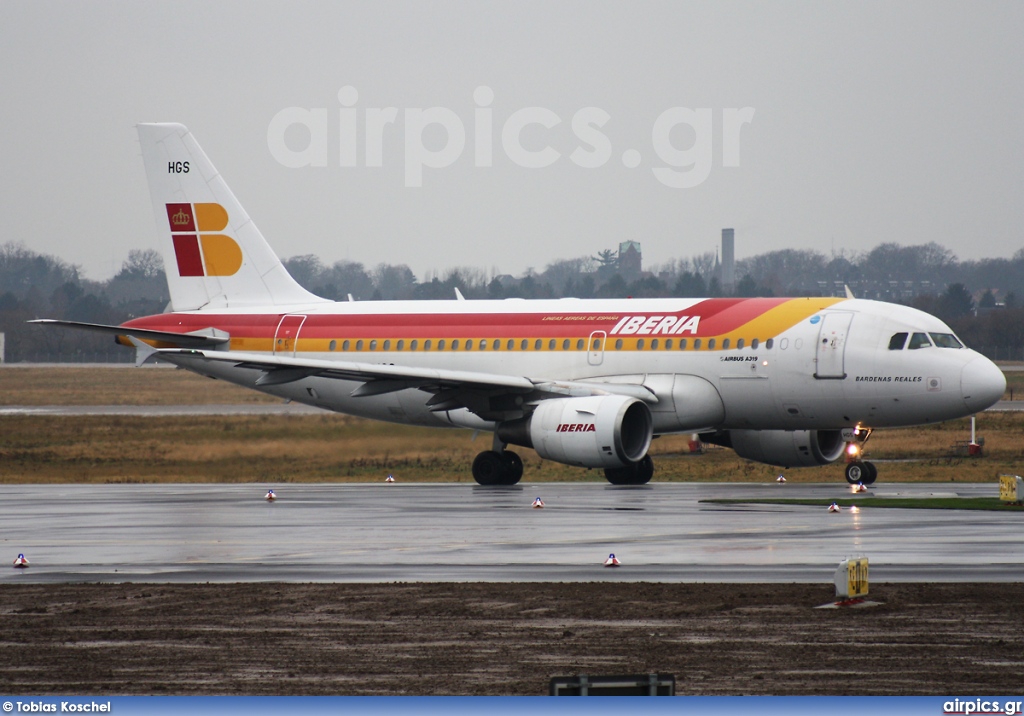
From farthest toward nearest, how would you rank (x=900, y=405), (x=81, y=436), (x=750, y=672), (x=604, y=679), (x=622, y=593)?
1. (x=81, y=436)
2. (x=900, y=405)
3. (x=622, y=593)
4. (x=750, y=672)
5. (x=604, y=679)

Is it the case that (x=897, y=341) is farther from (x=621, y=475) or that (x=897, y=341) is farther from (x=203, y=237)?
(x=203, y=237)

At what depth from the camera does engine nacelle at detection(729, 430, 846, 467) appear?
34.6 m

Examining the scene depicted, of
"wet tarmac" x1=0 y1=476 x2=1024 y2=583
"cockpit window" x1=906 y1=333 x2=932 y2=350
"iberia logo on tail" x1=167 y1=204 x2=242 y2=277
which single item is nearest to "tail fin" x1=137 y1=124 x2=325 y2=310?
"iberia logo on tail" x1=167 y1=204 x2=242 y2=277

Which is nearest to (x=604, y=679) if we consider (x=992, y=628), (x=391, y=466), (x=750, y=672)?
(x=750, y=672)

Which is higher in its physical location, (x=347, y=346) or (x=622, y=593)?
(x=347, y=346)

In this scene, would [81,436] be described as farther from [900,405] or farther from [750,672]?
[750,672]

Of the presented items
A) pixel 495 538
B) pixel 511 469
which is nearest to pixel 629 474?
pixel 511 469

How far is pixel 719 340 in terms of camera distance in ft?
108

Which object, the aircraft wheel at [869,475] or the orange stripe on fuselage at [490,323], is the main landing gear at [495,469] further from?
the aircraft wheel at [869,475]

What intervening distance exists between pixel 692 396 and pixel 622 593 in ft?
59.3

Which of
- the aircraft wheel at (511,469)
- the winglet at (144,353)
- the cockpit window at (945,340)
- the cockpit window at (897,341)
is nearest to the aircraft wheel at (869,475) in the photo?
the cockpit window at (897,341)

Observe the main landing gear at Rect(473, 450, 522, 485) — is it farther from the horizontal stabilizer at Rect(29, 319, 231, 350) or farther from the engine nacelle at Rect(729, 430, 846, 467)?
the horizontal stabilizer at Rect(29, 319, 231, 350)

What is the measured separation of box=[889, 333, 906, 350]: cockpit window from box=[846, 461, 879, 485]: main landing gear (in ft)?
8.46

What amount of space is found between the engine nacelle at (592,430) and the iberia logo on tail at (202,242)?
39.2ft
